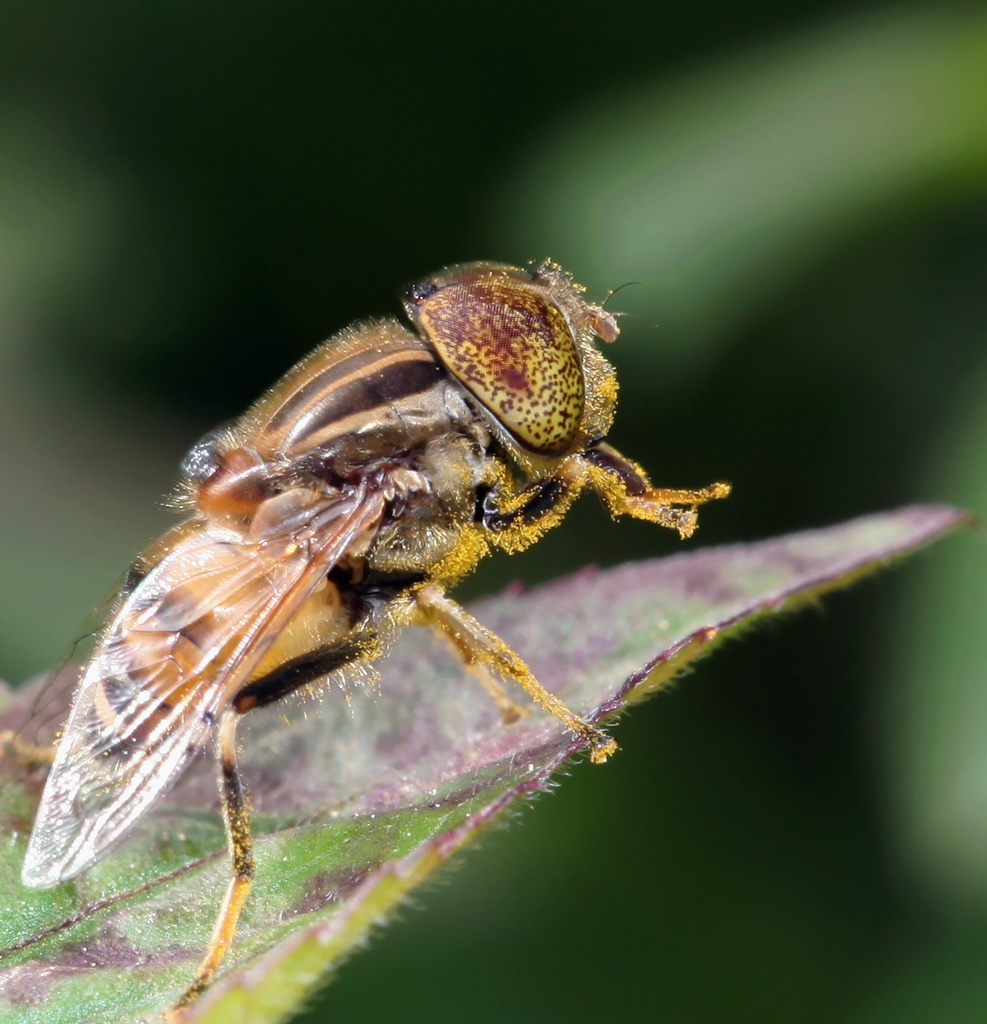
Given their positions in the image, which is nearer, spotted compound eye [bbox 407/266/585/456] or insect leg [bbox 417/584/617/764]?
insect leg [bbox 417/584/617/764]

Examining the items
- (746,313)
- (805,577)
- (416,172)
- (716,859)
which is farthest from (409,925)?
(416,172)

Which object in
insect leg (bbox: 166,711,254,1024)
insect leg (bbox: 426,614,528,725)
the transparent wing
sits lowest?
insect leg (bbox: 426,614,528,725)

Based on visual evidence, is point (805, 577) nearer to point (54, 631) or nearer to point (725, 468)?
point (725, 468)

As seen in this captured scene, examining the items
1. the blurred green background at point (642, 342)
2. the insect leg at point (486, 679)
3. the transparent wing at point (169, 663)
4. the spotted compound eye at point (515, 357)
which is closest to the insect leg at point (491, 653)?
the insect leg at point (486, 679)

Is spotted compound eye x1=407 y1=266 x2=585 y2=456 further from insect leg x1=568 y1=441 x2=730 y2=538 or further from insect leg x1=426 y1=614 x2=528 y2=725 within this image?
insect leg x1=426 y1=614 x2=528 y2=725

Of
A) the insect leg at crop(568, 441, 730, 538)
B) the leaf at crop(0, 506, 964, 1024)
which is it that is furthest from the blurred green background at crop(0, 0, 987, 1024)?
the insect leg at crop(568, 441, 730, 538)

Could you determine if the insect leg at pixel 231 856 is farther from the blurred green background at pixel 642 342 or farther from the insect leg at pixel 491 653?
the blurred green background at pixel 642 342

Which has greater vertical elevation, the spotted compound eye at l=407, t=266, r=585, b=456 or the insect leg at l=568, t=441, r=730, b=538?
the spotted compound eye at l=407, t=266, r=585, b=456
